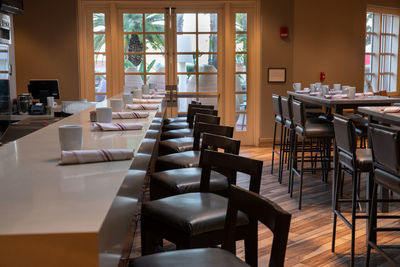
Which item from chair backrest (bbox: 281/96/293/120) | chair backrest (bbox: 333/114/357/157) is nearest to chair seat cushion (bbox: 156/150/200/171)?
chair backrest (bbox: 333/114/357/157)

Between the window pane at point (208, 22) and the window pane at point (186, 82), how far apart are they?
83 cm

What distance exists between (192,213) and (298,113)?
9.65ft

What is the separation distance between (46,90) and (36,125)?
117cm

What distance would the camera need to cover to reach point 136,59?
26.8 ft

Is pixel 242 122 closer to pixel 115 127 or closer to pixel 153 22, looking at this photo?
pixel 153 22

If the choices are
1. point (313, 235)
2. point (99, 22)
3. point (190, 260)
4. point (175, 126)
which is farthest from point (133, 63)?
point (190, 260)

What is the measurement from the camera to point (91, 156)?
5.18 ft

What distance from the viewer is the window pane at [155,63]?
26.8 ft

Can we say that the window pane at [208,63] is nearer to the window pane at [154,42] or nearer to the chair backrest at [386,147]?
the window pane at [154,42]

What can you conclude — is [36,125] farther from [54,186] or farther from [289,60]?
[289,60]

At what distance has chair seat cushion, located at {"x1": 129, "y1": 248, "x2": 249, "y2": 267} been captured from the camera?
1.60 meters

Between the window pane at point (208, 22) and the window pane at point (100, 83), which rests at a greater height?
the window pane at point (208, 22)

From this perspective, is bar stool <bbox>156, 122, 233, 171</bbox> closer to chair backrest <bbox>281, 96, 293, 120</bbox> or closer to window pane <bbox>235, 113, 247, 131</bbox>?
chair backrest <bbox>281, 96, 293, 120</bbox>

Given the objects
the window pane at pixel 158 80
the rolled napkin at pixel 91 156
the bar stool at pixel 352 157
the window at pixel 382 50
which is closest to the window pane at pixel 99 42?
the window pane at pixel 158 80
